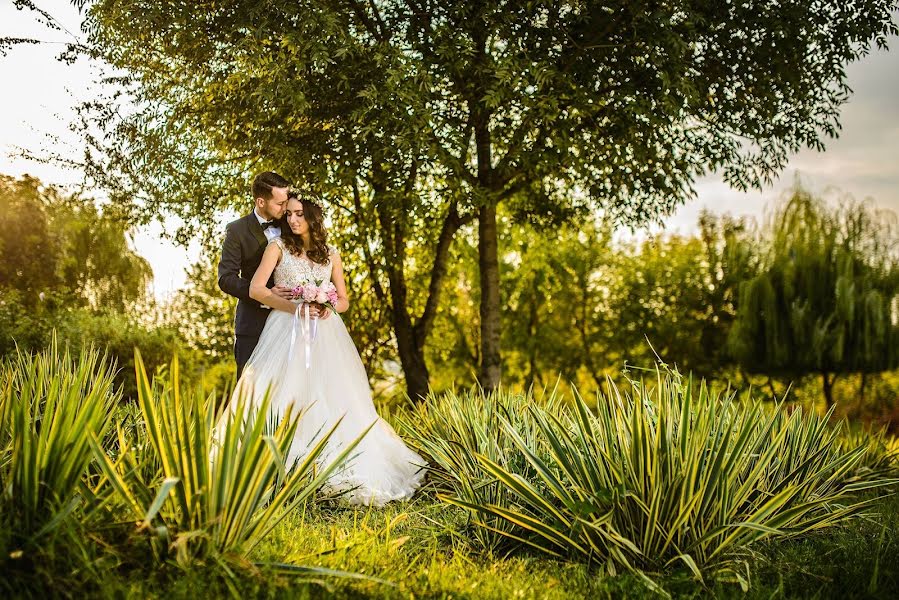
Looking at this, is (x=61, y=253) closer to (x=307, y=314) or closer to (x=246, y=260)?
(x=246, y=260)

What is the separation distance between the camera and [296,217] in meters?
5.87

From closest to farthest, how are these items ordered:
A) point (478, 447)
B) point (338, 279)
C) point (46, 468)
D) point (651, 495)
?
point (46, 468)
point (651, 495)
point (478, 447)
point (338, 279)

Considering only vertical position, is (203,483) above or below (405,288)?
below

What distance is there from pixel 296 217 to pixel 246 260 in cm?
60

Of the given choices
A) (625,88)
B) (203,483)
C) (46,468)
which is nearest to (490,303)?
(625,88)

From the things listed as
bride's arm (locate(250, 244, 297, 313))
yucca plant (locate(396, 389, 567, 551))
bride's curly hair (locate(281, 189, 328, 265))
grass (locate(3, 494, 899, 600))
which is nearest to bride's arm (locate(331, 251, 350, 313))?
bride's curly hair (locate(281, 189, 328, 265))

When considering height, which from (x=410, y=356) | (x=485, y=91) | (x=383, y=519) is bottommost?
(x=383, y=519)

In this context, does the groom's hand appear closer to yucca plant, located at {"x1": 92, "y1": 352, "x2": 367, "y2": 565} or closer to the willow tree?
yucca plant, located at {"x1": 92, "y1": 352, "x2": 367, "y2": 565}

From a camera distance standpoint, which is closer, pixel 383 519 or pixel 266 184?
pixel 383 519

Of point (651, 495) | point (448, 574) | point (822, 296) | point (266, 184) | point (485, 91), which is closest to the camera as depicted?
point (448, 574)

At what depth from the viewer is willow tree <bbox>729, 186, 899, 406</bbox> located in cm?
1353

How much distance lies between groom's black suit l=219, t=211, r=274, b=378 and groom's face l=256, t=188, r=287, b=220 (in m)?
0.10

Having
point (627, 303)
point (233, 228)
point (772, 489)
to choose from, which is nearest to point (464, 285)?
point (627, 303)

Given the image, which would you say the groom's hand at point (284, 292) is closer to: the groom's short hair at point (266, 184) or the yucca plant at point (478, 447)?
the groom's short hair at point (266, 184)
